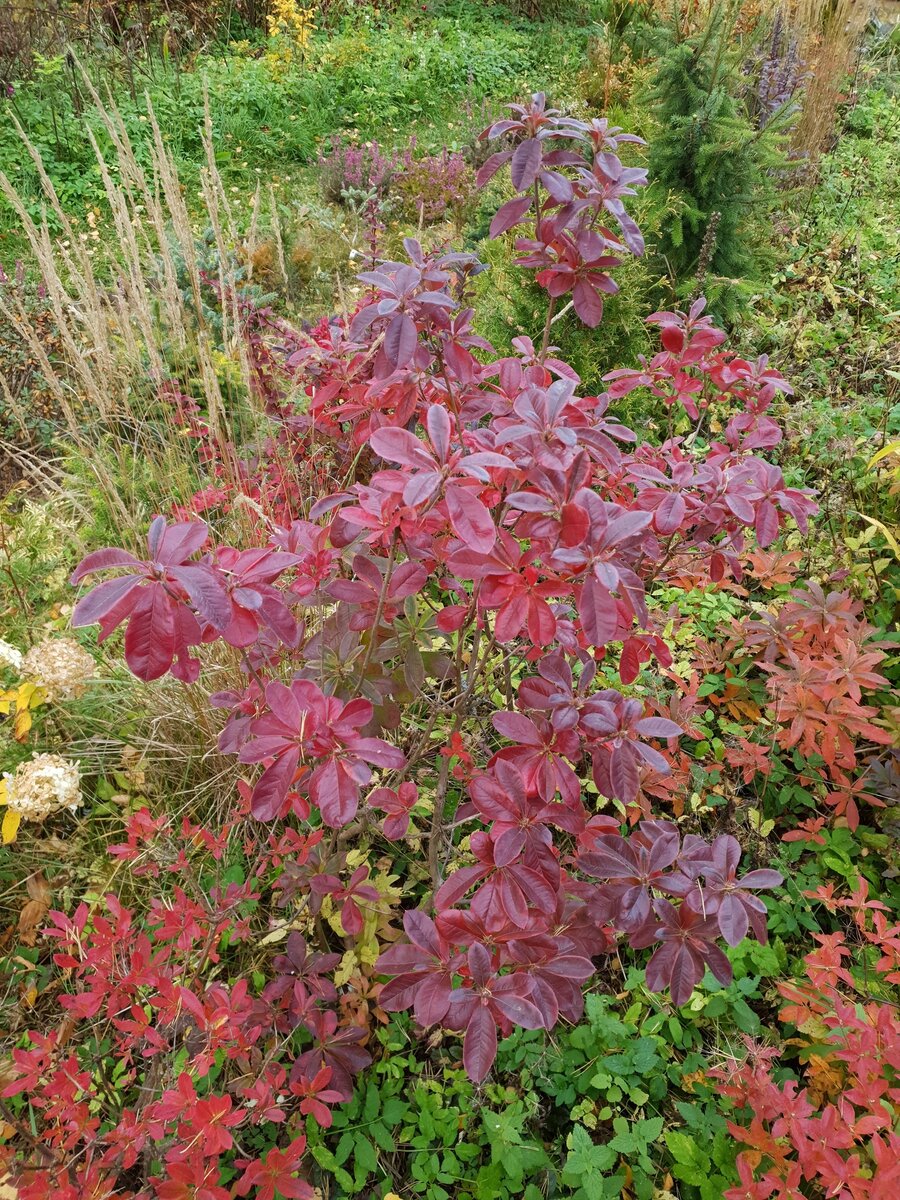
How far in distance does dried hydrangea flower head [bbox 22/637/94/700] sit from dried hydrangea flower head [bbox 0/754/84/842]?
17cm

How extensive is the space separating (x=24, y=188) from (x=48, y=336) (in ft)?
9.47

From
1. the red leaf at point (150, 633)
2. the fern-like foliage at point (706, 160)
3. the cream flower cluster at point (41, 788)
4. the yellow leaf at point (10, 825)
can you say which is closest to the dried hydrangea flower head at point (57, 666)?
the cream flower cluster at point (41, 788)

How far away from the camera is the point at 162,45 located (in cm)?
743

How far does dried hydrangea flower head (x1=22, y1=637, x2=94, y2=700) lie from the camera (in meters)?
1.63

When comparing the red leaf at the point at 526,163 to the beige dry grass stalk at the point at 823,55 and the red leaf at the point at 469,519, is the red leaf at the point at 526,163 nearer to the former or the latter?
the red leaf at the point at 469,519

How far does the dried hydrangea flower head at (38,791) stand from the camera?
5.00 feet

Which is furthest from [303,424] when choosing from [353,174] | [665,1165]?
[353,174]

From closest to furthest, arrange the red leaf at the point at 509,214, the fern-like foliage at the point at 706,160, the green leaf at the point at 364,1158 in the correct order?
the red leaf at the point at 509,214, the green leaf at the point at 364,1158, the fern-like foliage at the point at 706,160

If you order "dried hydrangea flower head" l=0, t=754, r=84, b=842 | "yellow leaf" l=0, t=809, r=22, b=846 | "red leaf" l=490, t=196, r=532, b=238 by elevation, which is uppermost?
"red leaf" l=490, t=196, r=532, b=238

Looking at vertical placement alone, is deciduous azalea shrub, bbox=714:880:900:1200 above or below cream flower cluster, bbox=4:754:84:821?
below

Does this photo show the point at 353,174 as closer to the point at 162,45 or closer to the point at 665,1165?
the point at 162,45

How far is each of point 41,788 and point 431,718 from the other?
34.9 inches

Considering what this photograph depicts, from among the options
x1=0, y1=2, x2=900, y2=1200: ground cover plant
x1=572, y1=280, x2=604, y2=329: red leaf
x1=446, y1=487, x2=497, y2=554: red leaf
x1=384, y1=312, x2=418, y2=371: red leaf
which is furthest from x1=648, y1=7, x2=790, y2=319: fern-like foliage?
x1=446, y1=487, x2=497, y2=554: red leaf

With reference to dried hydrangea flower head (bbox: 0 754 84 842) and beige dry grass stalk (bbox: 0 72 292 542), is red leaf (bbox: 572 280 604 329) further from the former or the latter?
dried hydrangea flower head (bbox: 0 754 84 842)
